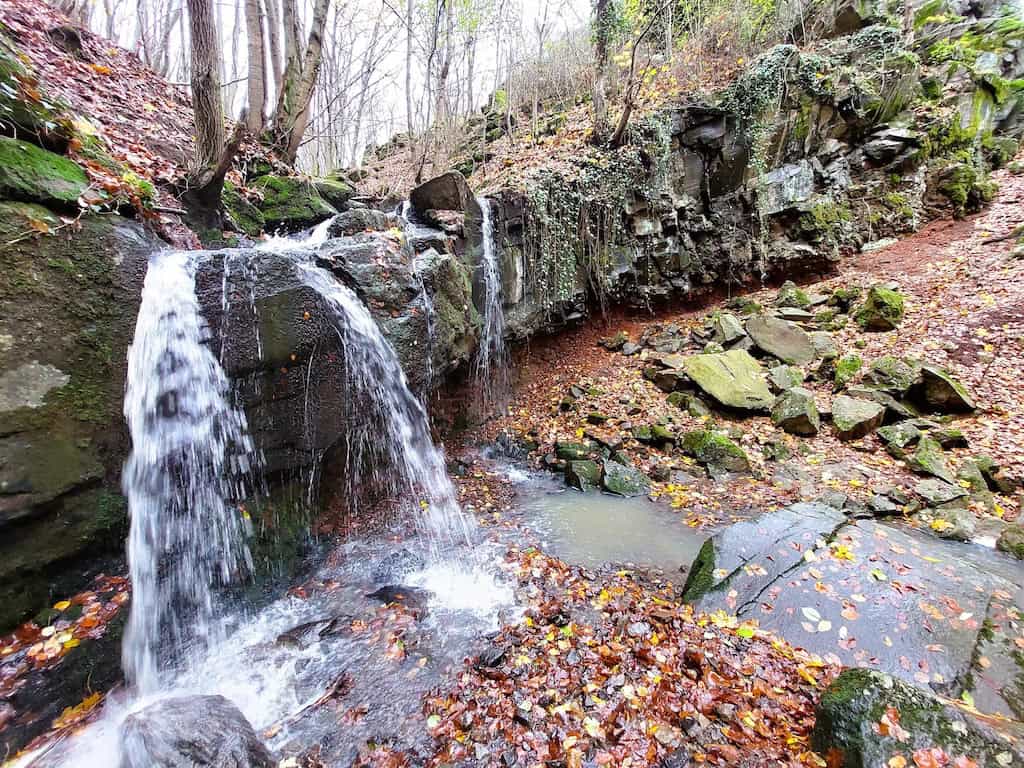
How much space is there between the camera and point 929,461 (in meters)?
5.62

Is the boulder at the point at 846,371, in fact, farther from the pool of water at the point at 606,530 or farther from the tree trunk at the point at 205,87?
the tree trunk at the point at 205,87

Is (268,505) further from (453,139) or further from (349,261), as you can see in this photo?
(453,139)

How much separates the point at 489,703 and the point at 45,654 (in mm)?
3436

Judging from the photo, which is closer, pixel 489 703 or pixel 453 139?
pixel 489 703

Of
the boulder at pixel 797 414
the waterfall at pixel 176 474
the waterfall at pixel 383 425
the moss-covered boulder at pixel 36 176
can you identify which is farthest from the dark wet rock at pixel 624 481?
the moss-covered boulder at pixel 36 176

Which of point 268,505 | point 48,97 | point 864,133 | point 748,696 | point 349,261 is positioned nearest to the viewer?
point 748,696

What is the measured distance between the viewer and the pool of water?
4.90 metres

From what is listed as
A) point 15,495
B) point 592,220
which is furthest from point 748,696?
point 592,220

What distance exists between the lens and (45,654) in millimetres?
3184

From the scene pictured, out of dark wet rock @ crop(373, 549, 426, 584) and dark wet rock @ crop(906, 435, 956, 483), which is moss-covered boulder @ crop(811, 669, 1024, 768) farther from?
dark wet rock @ crop(906, 435, 956, 483)

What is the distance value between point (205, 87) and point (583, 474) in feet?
24.9

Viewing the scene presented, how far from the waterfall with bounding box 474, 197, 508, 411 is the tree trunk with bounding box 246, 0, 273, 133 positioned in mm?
5344

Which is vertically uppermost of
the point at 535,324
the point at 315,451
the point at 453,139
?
the point at 453,139

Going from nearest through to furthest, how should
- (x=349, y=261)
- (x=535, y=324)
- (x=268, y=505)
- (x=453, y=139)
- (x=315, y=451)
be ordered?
(x=268, y=505)
(x=315, y=451)
(x=349, y=261)
(x=535, y=324)
(x=453, y=139)
